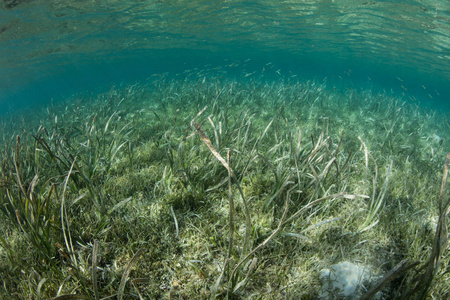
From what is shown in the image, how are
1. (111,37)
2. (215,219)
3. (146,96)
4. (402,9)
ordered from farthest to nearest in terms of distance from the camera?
(111,37) → (402,9) → (146,96) → (215,219)

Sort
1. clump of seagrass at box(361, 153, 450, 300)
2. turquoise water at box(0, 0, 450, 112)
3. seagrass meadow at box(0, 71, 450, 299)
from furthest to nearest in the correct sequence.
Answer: turquoise water at box(0, 0, 450, 112) < seagrass meadow at box(0, 71, 450, 299) < clump of seagrass at box(361, 153, 450, 300)

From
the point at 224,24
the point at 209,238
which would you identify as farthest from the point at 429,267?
the point at 224,24

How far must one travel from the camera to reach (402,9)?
47.2ft

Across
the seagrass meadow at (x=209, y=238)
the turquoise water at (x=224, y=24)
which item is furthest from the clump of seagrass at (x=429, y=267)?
the turquoise water at (x=224, y=24)

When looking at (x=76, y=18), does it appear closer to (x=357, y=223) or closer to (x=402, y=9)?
(x=357, y=223)

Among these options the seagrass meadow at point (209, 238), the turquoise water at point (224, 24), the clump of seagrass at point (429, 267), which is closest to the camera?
the clump of seagrass at point (429, 267)

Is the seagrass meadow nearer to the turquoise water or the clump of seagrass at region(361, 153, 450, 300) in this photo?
the clump of seagrass at region(361, 153, 450, 300)

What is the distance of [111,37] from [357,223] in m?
30.1

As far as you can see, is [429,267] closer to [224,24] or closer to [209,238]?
[209,238]

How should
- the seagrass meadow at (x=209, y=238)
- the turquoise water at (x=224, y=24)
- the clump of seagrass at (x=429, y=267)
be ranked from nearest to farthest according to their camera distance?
the clump of seagrass at (x=429, y=267)
the seagrass meadow at (x=209, y=238)
the turquoise water at (x=224, y=24)

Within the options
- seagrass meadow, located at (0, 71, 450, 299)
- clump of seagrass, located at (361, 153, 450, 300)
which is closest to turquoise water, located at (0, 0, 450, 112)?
seagrass meadow, located at (0, 71, 450, 299)

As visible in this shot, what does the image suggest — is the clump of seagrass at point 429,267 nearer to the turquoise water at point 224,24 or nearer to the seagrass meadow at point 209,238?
the seagrass meadow at point 209,238

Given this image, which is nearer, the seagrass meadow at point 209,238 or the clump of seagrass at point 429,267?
the clump of seagrass at point 429,267

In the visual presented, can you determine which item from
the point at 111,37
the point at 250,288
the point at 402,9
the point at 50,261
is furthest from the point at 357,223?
the point at 111,37
